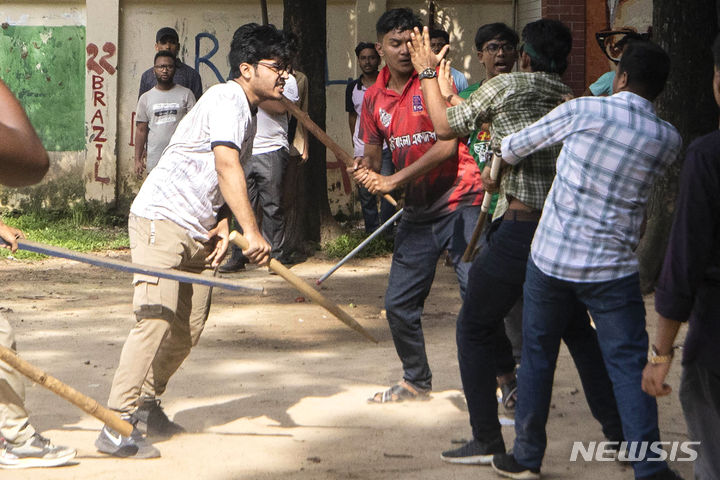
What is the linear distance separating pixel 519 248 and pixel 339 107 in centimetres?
932

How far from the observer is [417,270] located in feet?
17.9

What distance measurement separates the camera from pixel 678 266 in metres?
3.07

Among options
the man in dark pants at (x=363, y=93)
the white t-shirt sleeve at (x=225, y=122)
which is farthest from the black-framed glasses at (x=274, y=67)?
the man in dark pants at (x=363, y=93)

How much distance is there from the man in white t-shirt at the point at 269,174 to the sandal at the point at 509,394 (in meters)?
4.55

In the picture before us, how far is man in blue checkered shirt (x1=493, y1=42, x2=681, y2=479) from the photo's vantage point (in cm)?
380

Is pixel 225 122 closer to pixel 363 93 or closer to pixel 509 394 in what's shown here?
pixel 509 394

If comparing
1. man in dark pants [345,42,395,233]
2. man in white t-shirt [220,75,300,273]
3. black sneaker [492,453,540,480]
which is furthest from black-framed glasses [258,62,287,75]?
man in dark pants [345,42,395,233]

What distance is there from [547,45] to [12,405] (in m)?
2.81

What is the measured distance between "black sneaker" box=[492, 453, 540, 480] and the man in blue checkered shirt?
1.64 ft

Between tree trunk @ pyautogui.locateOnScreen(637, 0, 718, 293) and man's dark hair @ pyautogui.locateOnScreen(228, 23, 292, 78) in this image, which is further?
tree trunk @ pyautogui.locateOnScreen(637, 0, 718, 293)

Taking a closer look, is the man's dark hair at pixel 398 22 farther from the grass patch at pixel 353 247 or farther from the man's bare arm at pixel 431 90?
the grass patch at pixel 353 247

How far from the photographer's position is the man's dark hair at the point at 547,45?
4359mm

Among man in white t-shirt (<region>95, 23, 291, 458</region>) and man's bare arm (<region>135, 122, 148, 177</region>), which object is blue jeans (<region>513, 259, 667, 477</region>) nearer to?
man in white t-shirt (<region>95, 23, 291, 458</region>)

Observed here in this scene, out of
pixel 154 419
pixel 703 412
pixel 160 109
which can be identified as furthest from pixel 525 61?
pixel 160 109
